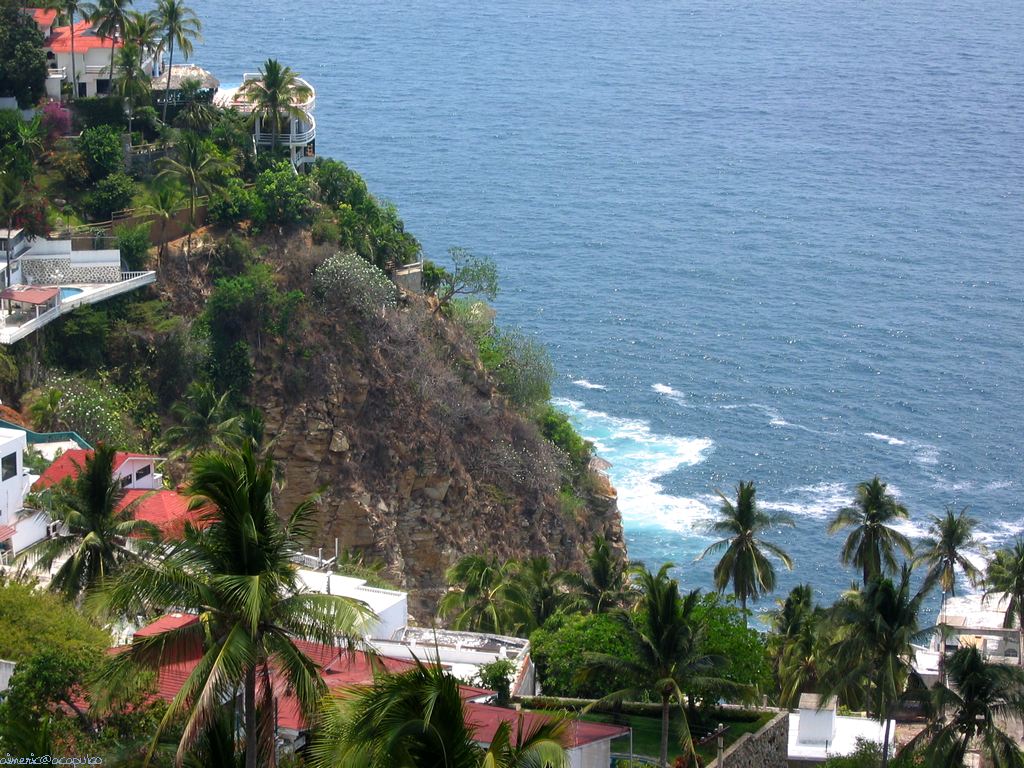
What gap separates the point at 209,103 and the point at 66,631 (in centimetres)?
6678

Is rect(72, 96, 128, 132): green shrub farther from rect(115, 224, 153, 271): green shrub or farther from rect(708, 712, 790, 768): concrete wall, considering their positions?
rect(708, 712, 790, 768): concrete wall

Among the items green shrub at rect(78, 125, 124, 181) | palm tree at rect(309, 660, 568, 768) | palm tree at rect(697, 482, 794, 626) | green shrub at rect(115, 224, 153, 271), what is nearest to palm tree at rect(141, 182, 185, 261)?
green shrub at rect(115, 224, 153, 271)

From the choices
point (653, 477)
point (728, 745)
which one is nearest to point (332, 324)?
point (653, 477)

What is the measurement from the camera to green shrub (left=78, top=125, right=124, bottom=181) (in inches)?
4001

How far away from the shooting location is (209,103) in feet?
363

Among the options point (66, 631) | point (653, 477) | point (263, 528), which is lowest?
point (653, 477)

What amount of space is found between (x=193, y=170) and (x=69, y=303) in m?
12.1

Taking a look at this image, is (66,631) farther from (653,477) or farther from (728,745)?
(653,477)

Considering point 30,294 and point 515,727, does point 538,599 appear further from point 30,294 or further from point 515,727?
point 30,294

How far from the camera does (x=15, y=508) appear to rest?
225 ft

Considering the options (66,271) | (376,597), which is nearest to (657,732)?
(376,597)

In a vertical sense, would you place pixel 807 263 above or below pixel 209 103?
below

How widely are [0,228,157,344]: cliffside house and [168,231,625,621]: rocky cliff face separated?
9.08 meters

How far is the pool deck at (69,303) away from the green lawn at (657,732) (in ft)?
138
